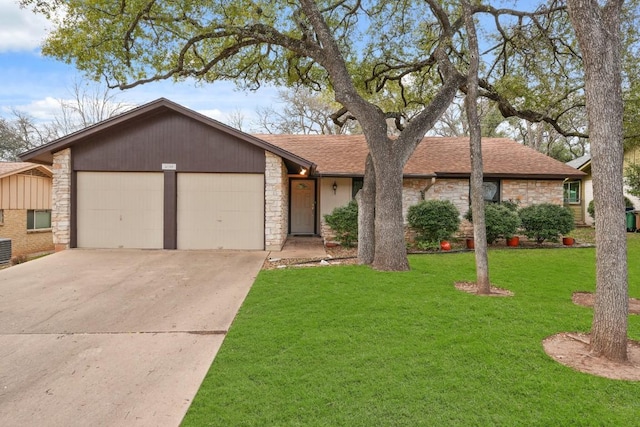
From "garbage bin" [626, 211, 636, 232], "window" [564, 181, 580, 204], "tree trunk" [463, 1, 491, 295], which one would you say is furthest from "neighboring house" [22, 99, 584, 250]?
"window" [564, 181, 580, 204]

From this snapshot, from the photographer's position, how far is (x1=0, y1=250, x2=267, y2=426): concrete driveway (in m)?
2.74

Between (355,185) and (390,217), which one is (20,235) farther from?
(390,217)

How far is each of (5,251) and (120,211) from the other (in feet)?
17.0

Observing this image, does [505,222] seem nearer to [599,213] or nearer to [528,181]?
[528,181]

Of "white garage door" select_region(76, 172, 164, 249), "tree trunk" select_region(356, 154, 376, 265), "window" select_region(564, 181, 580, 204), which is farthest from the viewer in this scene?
"window" select_region(564, 181, 580, 204)

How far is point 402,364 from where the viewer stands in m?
3.23

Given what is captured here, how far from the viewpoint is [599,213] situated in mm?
3410

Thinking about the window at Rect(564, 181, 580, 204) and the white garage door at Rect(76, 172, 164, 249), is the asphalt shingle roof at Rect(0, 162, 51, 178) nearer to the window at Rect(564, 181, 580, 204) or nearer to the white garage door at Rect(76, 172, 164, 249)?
the white garage door at Rect(76, 172, 164, 249)

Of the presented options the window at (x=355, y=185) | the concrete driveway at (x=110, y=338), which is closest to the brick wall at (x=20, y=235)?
the concrete driveway at (x=110, y=338)

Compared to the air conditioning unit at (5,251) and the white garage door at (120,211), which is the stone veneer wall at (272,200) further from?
the air conditioning unit at (5,251)

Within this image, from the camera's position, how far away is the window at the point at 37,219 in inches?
656

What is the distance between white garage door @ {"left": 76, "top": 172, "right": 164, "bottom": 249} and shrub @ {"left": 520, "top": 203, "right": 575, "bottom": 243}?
36.7 ft

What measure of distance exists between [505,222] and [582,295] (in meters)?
4.99

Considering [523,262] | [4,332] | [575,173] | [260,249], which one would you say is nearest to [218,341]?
[4,332]
